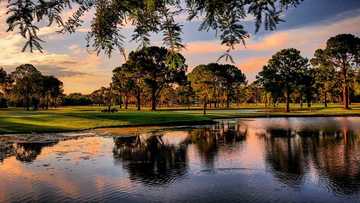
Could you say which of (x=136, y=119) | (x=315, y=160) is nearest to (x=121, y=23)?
(x=315, y=160)

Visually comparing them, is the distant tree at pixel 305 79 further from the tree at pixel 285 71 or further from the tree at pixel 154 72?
the tree at pixel 154 72

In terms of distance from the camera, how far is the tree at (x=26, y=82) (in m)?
132

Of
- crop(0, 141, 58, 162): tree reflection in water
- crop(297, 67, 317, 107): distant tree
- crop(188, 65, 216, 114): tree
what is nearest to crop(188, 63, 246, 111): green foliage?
crop(188, 65, 216, 114): tree

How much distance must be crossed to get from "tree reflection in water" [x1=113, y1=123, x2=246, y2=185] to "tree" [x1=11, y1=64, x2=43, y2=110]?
9849 cm

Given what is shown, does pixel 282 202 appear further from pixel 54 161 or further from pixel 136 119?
pixel 136 119

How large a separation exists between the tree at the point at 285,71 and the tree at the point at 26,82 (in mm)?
70762

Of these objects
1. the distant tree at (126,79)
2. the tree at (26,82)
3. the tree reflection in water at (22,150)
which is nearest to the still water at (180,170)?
the tree reflection in water at (22,150)

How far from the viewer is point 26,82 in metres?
133

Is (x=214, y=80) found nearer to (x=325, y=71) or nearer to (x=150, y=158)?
(x=325, y=71)

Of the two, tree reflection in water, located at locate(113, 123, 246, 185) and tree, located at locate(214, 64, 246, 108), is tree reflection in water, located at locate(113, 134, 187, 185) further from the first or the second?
tree, located at locate(214, 64, 246, 108)

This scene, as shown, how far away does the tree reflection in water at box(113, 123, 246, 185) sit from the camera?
899 inches

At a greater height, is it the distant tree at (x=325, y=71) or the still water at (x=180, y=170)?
the distant tree at (x=325, y=71)

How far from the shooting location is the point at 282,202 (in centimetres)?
1662

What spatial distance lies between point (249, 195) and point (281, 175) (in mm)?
5114
